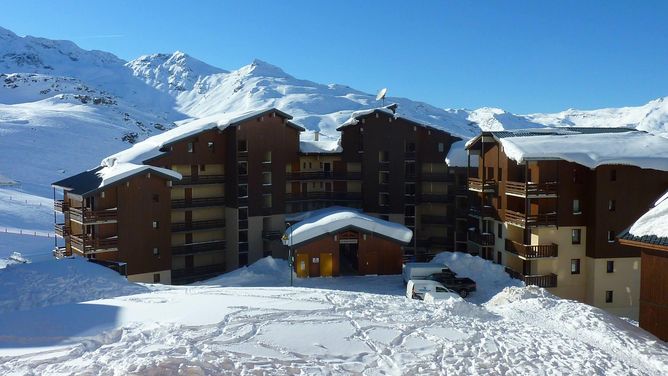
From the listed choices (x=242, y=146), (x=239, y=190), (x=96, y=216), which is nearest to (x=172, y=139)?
(x=242, y=146)

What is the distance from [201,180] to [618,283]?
30.3 metres

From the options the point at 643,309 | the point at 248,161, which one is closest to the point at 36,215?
the point at 248,161

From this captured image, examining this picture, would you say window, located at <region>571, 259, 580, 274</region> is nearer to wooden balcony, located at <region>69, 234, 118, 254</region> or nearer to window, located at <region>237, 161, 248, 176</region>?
window, located at <region>237, 161, 248, 176</region>

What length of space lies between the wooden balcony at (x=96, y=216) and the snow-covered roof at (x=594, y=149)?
25164 millimetres

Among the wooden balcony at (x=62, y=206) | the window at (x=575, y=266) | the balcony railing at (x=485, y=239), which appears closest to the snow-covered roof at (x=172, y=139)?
the wooden balcony at (x=62, y=206)

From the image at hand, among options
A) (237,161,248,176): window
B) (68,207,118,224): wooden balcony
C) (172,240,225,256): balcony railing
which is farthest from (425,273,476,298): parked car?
(68,207,118,224): wooden balcony

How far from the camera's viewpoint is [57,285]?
24.8 meters

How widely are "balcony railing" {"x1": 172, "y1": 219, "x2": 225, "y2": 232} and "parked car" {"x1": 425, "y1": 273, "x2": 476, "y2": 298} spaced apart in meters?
18.3

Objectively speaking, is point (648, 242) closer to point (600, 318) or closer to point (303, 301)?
point (600, 318)

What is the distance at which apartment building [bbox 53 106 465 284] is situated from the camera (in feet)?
120

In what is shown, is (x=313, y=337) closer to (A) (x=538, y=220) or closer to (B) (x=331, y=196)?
(A) (x=538, y=220)

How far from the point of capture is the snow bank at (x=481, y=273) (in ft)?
112

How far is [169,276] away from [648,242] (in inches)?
1172

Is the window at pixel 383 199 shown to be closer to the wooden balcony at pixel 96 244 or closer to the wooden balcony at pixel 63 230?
the wooden balcony at pixel 96 244
